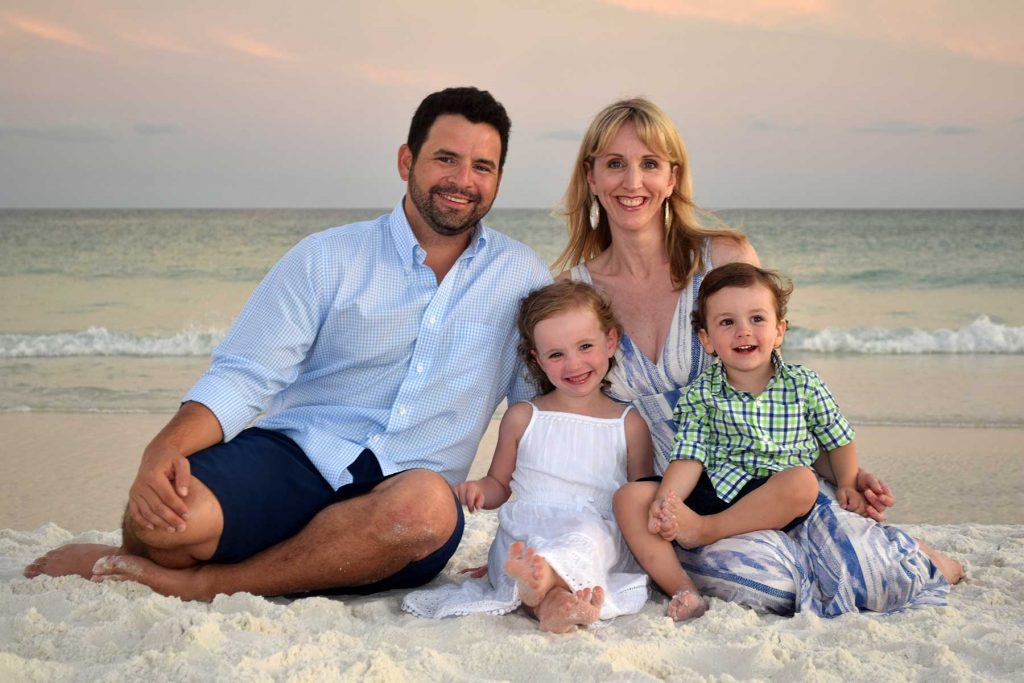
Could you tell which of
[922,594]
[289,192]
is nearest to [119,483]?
[922,594]

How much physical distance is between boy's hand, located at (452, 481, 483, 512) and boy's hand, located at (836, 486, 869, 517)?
1.18m

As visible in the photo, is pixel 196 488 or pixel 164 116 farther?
pixel 164 116

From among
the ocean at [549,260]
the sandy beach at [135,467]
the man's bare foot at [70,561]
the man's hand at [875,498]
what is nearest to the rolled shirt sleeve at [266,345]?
the man's bare foot at [70,561]

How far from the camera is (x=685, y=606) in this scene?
2980 millimetres

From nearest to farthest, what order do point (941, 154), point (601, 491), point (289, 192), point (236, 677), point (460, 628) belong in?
point (236, 677) < point (460, 628) < point (601, 491) < point (941, 154) < point (289, 192)

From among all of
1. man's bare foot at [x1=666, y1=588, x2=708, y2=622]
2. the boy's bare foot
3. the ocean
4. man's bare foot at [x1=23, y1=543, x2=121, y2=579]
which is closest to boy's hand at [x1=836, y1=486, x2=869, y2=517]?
the boy's bare foot

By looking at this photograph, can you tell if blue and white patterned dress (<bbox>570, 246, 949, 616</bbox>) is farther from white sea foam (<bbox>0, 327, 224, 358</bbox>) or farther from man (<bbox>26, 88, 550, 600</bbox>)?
white sea foam (<bbox>0, 327, 224, 358</bbox>)

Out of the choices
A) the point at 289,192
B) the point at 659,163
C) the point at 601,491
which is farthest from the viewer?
the point at 289,192

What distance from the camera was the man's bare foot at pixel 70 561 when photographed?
10.4 ft

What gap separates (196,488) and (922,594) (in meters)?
2.25

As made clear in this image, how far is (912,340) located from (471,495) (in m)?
8.99

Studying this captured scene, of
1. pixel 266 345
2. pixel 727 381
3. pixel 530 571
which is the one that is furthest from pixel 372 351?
pixel 727 381

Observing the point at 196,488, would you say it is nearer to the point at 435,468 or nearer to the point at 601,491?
the point at 435,468

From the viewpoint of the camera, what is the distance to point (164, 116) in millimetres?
17391
